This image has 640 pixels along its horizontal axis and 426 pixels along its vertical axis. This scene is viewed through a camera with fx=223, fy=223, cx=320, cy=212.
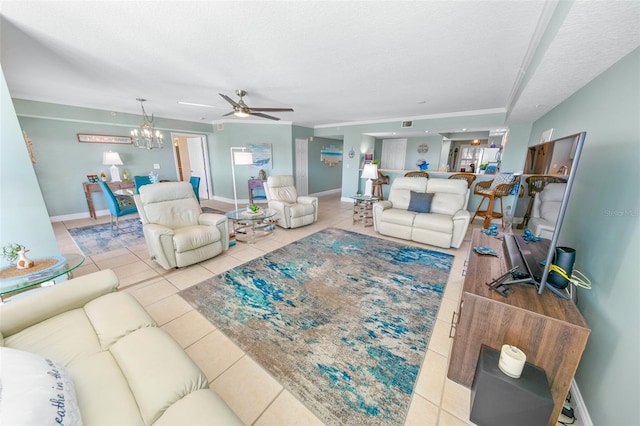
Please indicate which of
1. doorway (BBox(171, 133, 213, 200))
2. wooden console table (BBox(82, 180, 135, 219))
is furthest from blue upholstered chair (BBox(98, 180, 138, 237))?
doorway (BBox(171, 133, 213, 200))

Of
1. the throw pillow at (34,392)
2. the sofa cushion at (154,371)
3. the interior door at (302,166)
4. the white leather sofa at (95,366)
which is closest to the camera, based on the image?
the throw pillow at (34,392)

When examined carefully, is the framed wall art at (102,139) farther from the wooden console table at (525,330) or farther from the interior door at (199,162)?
the wooden console table at (525,330)

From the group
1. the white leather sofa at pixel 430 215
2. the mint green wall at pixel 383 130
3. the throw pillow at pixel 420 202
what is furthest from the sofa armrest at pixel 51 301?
the mint green wall at pixel 383 130

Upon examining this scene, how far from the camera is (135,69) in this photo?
9.00ft

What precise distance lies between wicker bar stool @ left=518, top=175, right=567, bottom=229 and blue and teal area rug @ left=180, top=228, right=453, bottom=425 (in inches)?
41.3

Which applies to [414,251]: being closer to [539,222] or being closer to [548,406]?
[539,222]

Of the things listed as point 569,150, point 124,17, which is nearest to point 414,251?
point 569,150

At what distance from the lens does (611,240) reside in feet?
4.37

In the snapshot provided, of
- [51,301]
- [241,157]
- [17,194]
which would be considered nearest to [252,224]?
[241,157]

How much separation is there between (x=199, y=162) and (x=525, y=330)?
8.02m

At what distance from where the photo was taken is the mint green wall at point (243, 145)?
6395 millimetres

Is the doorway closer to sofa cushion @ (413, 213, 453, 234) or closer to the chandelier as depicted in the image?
the chandelier

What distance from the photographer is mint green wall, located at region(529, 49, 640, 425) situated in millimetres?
1058

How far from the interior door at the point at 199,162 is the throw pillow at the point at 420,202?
6.07m
